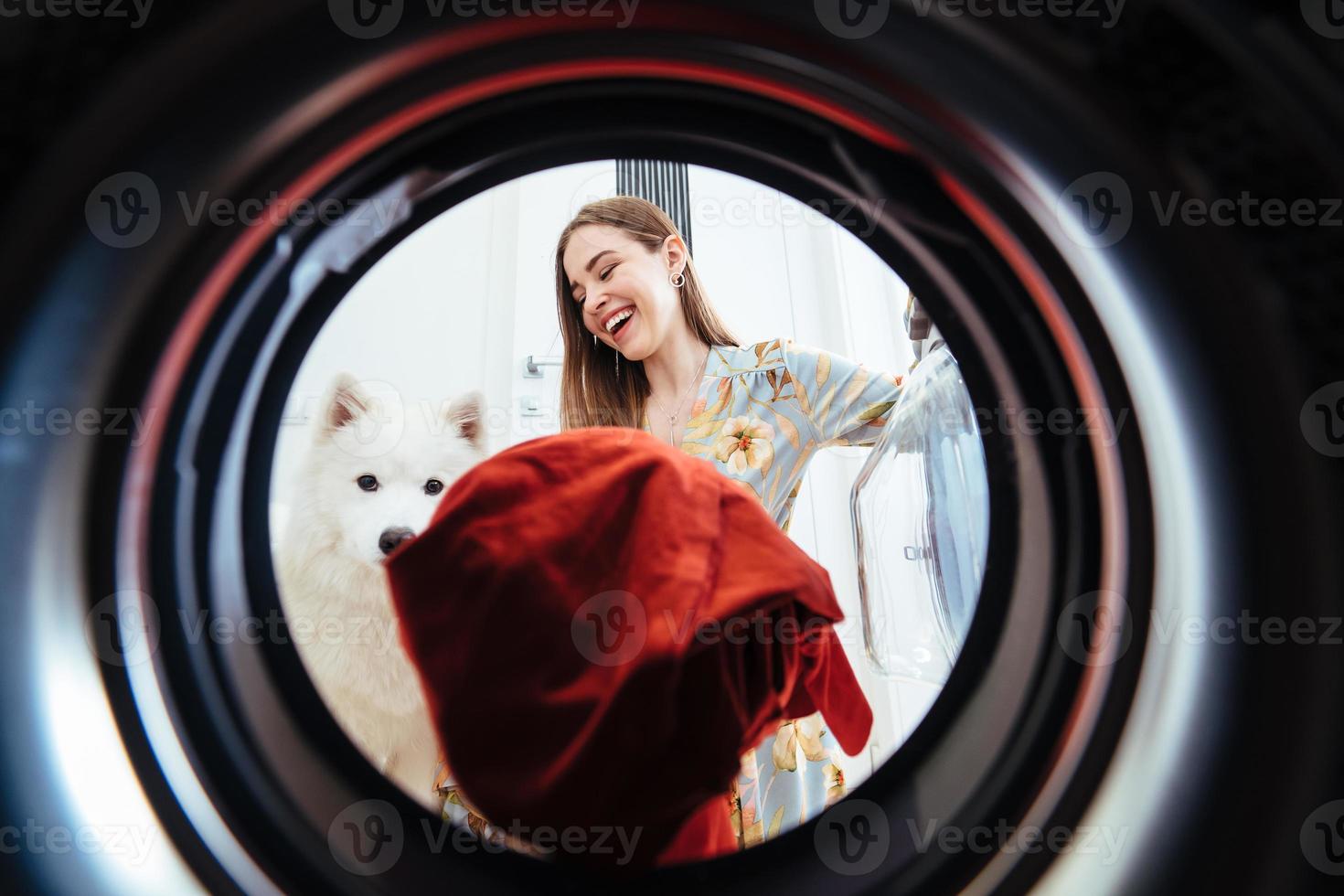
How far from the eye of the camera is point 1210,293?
354 millimetres

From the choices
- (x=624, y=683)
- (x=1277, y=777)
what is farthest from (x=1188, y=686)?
(x=624, y=683)

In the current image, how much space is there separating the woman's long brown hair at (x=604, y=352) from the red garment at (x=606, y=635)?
522mm

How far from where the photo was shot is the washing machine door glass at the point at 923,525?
0.79m

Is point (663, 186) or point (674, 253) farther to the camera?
point (663, 186)

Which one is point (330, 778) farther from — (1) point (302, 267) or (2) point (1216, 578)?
(2) point (1216, 578)

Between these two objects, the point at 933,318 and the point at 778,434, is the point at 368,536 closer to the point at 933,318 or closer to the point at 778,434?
the point at 778,434

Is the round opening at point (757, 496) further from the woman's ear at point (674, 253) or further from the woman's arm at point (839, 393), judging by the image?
the woman's ear at point (674, 253)

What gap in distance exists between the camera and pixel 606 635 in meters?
0.49

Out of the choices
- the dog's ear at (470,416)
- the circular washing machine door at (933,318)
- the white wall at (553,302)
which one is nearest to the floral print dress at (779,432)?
the dog's ear at (470,416)

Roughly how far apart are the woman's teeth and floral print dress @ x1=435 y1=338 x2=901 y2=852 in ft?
0.51

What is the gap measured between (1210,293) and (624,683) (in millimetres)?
407

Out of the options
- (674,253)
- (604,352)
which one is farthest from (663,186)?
(604,352)

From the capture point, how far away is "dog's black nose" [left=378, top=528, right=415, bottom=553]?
97 centimetres

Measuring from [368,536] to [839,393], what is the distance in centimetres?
72
